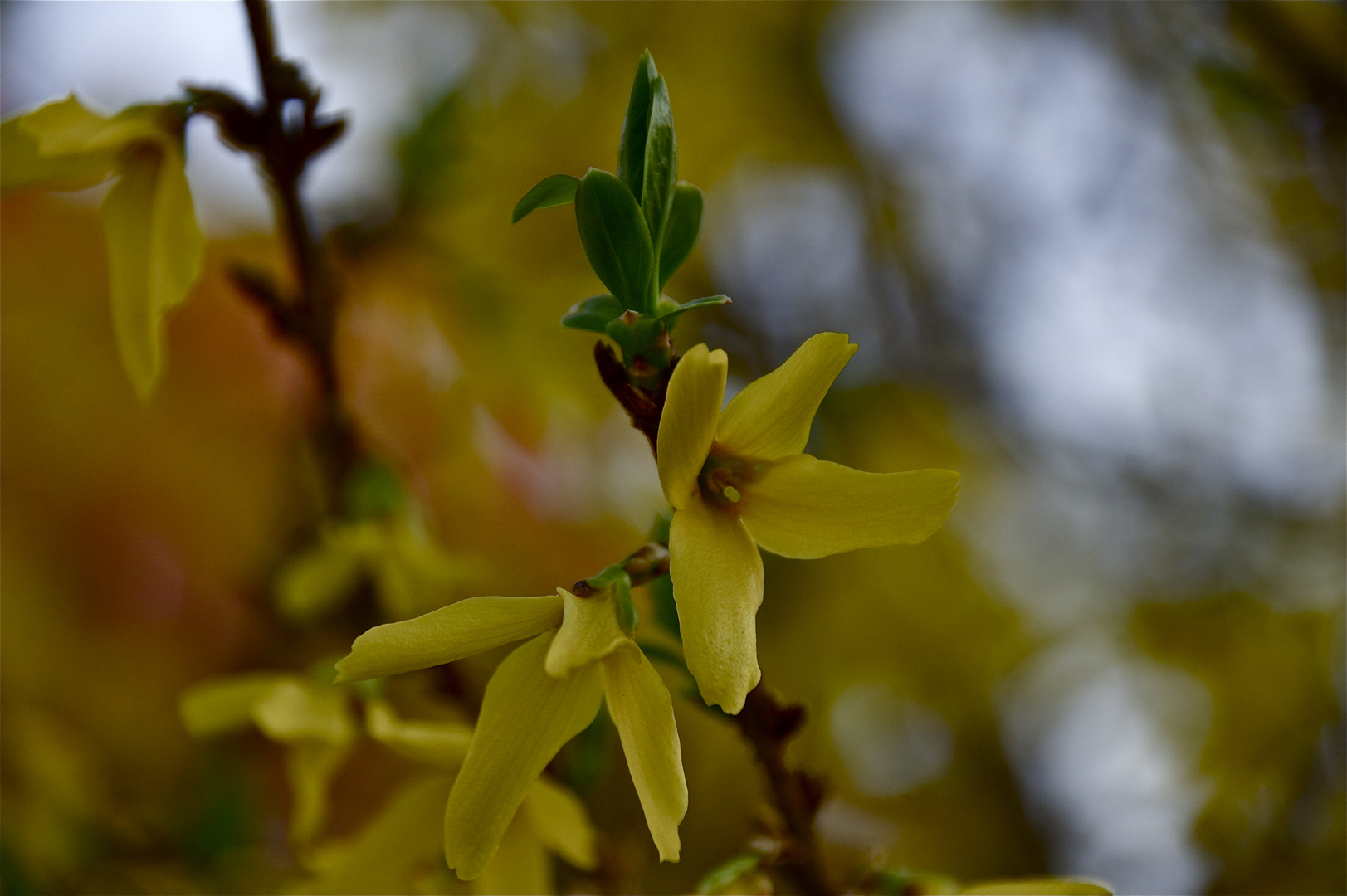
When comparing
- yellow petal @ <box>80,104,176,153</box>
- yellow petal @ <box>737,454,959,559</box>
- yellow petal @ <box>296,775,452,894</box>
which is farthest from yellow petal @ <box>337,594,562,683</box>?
yellow petal @ <box>80,104,176,153</box>

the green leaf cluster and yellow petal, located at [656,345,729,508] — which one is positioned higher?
the green leaf cluster

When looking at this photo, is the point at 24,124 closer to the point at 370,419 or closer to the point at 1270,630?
the point at 370,419

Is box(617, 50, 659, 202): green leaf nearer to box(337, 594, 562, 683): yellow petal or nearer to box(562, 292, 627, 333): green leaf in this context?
box(562, 292, 627, 333): green leaf

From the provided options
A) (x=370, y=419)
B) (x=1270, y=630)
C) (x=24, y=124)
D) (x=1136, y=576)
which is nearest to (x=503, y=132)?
(x=370, y=419)

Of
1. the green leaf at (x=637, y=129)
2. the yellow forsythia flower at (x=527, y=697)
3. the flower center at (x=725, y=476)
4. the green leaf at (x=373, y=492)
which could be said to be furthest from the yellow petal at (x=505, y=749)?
the green leaf at (x=373, y=492)

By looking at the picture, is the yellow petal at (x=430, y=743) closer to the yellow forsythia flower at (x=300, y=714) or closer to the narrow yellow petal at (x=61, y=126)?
the yellow forsythia flower at (x=300, y=714)

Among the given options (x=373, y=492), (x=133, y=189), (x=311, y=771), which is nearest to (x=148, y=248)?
(x=133, y=189)
